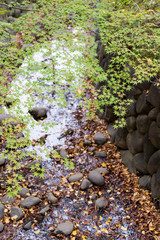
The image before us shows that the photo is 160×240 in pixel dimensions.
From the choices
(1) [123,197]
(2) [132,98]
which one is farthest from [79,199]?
(2) [132,98]

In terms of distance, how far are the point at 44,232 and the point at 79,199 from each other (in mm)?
1180

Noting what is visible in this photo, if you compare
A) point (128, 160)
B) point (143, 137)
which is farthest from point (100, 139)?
point (143, 137)

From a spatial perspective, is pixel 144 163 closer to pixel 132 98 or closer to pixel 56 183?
pixel 132 98

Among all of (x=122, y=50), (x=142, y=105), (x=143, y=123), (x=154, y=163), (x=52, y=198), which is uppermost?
(x=122, y=50)

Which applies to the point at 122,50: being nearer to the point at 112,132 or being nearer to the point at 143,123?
the point at 143,123

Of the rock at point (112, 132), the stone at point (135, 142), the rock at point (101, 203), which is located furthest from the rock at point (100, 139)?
the rock at point (101, 203)

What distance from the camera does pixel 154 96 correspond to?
4.51m

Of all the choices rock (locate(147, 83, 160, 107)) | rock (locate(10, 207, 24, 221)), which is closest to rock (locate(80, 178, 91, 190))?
rock (locate(10, 207, 24, 221))

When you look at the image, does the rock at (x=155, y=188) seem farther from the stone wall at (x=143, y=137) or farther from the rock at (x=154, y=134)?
the rock at (x=154, y=134)

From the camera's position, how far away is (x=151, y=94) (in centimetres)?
461

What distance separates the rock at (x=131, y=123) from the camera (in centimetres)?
558

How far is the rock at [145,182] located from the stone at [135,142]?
0.74 metres

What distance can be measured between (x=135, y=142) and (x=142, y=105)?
1112 millimetres

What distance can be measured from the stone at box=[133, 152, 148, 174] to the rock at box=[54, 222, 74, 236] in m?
2.28
